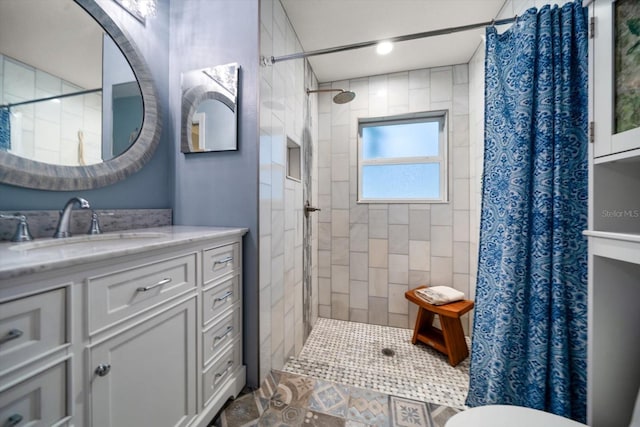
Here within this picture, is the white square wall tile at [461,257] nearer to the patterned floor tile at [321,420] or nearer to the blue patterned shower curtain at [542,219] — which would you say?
the blue patterned shower curtain at [542,219]

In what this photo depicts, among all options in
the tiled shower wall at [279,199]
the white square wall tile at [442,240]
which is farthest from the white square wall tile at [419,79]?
the white square wall tile at [442,240]

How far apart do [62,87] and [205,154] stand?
2.00 feet

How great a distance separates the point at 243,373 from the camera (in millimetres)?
1327

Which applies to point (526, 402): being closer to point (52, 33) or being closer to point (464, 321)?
point (464, 321)

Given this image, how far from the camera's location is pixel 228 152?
1.36 metres

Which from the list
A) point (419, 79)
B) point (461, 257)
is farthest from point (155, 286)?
point (419, 79)

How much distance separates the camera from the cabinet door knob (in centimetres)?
64

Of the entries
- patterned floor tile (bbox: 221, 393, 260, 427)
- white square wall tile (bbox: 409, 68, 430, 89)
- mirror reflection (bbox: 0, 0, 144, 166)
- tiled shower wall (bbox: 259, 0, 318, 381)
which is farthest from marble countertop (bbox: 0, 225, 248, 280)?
white square wall tile (bbox: 409, 68, 430, 89)

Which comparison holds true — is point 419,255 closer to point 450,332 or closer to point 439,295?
point 439,295

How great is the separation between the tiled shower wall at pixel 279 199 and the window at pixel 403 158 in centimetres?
79

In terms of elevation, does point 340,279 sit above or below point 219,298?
below

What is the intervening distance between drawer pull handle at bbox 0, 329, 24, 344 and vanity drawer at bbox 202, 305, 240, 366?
0.63 meters

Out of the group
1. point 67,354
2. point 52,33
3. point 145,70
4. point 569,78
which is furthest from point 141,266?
point 569,78

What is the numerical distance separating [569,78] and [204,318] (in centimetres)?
194
